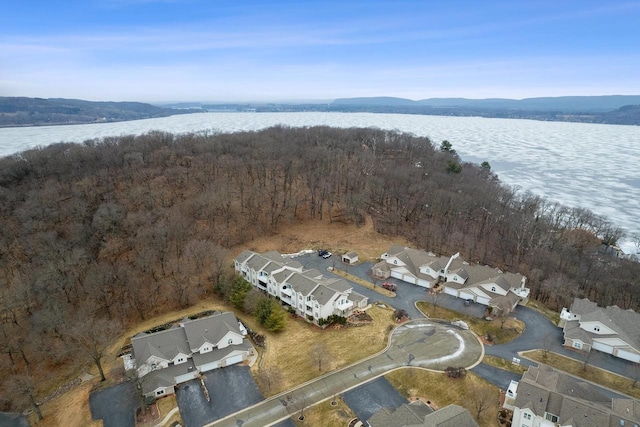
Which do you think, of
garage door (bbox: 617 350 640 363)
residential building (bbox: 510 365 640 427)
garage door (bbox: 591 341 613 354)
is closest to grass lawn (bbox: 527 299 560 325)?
garage door (bbox: 591 341 613 354)

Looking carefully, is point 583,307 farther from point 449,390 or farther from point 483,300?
point 449,390

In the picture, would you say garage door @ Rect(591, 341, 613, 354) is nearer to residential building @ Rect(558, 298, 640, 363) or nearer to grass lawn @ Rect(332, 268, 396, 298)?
residential building @ Rect(558, 298, 640, 363)

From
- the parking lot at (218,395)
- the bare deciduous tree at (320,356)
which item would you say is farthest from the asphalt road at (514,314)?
the parking lot at (218,395)

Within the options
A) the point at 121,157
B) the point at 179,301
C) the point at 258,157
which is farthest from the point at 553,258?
the point at 121,157

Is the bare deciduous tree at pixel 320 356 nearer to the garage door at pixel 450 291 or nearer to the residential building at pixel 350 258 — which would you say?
the garage door at pixel 450 291

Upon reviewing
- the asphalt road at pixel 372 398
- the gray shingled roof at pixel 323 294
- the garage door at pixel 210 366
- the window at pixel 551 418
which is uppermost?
the gray shingled roof at pixel 323 294

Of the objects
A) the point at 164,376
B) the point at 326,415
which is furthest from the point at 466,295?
the point at 164,376
